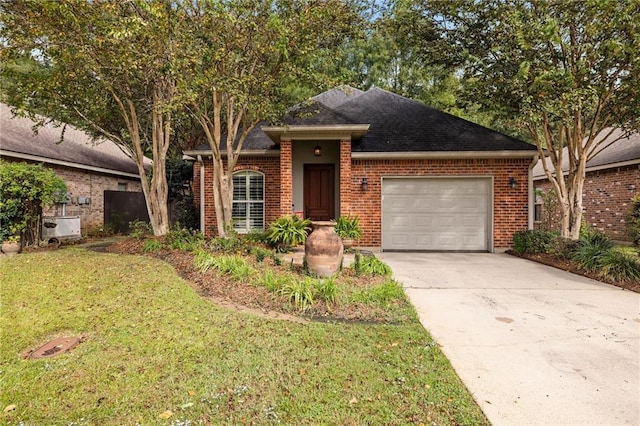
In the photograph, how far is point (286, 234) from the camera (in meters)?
8.06

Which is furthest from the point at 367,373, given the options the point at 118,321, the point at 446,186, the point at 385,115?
the point at 385,115

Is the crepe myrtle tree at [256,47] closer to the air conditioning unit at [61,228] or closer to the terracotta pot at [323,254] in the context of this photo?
the terracotta pot at [323,254]

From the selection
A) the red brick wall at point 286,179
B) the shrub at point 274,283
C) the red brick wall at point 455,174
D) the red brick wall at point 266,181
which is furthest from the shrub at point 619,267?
the red brick wall at point 266,181

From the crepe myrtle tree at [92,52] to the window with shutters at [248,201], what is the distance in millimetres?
2361

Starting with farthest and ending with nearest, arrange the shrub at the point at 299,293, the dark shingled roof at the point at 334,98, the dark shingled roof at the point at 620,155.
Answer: the dark shingled roof at the point at 334,98
the dark shingled roof at the point at 620,155
the shrub at the point at 299,293

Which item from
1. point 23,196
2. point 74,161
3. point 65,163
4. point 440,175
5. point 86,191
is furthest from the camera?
point 86,191

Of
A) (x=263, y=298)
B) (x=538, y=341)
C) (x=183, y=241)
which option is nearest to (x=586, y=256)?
(x=538, y=341)

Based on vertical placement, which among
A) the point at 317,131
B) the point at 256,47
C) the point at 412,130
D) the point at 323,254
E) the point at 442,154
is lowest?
the point at 323,254

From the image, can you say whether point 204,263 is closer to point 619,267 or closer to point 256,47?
point 256,47

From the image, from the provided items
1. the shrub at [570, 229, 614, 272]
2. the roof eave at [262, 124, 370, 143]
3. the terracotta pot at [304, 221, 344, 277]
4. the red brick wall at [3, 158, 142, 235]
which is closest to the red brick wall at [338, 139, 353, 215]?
the roof eave at [262, 124, 370, 143]

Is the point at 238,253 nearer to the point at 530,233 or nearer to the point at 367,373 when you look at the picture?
the point at 367,373

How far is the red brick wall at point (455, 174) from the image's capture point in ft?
30.3

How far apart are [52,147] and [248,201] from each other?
751 centimetres

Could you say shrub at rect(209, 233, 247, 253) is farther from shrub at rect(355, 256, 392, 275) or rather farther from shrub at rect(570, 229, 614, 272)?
shrub at rect(570, 229, 614, 272)
